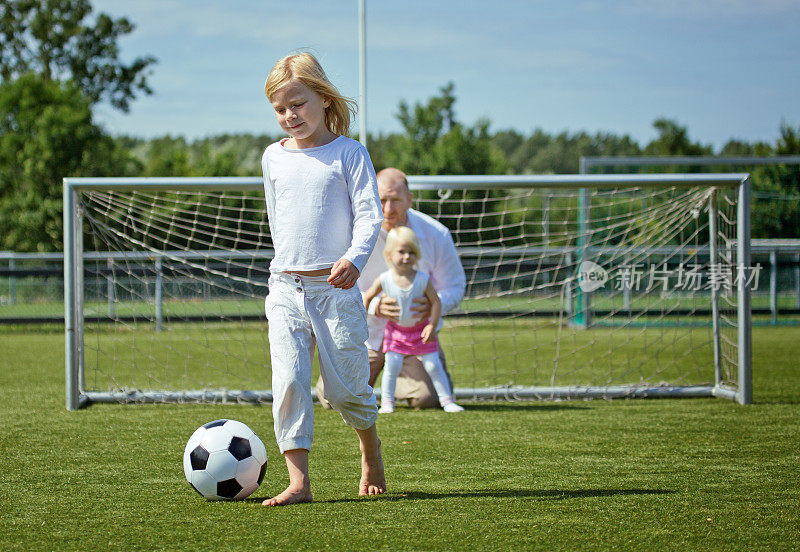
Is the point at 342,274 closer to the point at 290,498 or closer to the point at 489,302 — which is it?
the point at 290,498

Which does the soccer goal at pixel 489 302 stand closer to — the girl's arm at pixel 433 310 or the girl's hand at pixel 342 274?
the girl's arm at pixel 433 310

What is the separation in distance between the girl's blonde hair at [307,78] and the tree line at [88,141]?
1362 cm

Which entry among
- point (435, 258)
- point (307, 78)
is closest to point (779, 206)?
point (435, 258)

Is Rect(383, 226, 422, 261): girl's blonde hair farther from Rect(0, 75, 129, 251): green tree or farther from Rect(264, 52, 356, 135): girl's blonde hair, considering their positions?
Rect(0, 75, 129, 251): green tree

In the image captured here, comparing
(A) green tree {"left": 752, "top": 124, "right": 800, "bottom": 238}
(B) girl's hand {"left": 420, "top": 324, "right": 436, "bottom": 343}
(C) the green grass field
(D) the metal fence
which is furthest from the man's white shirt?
(A) green tree {"left": 752, "top": 124, "right": 800, "bottom": 238}

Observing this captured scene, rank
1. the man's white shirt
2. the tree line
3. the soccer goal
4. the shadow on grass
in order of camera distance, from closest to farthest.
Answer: the shadow on grass
the man's white shirt
the soccer goal
the tree line

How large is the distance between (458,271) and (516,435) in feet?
4.56

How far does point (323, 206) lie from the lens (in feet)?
Answer: 10.1

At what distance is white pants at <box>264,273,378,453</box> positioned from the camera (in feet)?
9.92

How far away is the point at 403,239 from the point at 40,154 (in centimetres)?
2071

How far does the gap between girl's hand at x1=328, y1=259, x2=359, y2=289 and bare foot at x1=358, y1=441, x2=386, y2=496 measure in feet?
2.31

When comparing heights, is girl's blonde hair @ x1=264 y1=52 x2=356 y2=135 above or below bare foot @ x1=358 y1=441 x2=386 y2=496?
above

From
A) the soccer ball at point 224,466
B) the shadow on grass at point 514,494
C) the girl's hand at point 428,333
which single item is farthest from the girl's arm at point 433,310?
the soccer ball at point 224,466

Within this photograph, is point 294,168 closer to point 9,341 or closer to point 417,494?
point 417,494
